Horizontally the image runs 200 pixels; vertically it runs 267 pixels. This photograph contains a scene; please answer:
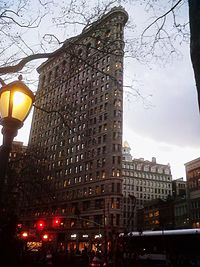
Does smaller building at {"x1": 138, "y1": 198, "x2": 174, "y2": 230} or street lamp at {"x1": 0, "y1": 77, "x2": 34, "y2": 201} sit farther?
smaller building at {"x1": 138, "y1": 198, "x2": 174, "y2": 230}

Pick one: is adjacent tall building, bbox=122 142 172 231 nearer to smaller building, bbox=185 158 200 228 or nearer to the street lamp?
smaller building, bbox=185 158 200 228

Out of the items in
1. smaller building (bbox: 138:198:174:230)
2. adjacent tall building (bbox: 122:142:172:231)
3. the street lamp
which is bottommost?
the street lamp

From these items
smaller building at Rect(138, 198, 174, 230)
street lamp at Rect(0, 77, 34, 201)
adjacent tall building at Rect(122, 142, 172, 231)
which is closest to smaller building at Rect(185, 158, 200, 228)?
smaller building at Rect(138, 198, 174, 230)

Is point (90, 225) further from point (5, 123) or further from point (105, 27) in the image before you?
point (5, 123)

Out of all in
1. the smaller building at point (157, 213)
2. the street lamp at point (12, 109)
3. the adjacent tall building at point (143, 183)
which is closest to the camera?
the street lamp at point (12, 109)

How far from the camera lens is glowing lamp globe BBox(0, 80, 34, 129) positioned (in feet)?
14.2

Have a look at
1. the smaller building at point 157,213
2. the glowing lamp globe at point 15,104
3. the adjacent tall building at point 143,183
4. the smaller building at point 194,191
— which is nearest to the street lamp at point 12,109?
the glowing lamp globe at point 15,104

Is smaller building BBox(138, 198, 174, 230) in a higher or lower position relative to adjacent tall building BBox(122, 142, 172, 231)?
lower

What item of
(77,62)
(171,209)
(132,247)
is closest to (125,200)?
(171,209)

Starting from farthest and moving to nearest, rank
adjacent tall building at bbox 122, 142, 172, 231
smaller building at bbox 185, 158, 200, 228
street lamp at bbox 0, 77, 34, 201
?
adjacent tall building at bbox 122, 142, 172, 231, smaller building at bbox 185, 158, 200, 228, street lamp at bbox 0, 77, 34, 201

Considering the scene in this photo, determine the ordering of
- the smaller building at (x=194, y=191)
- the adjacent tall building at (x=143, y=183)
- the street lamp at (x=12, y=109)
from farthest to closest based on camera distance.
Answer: the adjacent tall building at (x=143, y=183), the smaller building at (x=194, y=191), the street lamp at (x=12, y=109)

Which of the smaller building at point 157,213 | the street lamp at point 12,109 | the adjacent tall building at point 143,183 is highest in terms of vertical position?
the adjacent tall building at point 143,183

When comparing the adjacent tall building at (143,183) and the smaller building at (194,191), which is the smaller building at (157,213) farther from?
the smaller building at (194,191)

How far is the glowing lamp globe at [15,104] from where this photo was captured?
4316mm
